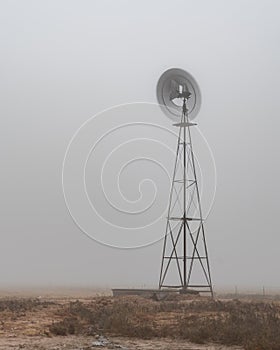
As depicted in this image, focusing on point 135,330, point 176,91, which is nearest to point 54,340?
point 135,330

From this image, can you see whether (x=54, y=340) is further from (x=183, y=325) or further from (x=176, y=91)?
(x=176, y=91)

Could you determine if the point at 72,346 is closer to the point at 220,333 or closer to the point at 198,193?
the point at 220,333

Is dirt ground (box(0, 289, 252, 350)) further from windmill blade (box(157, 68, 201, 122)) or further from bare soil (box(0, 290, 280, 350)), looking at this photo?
windmill blade (box(157, 68, 201, 122))

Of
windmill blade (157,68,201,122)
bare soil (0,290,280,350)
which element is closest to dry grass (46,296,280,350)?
bare soil (0,290,280,350)

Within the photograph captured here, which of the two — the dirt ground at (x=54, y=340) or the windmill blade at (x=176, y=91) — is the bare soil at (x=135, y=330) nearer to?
the dirt ground at (x=54, y=340)

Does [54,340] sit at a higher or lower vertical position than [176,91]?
lower

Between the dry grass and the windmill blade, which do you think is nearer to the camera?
the dry grass

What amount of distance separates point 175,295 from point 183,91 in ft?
39.3

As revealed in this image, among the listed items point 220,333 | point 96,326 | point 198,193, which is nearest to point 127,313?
point 96,326

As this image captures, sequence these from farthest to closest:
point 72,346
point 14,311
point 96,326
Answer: point 14,311 < point 96,326 < point 72,346

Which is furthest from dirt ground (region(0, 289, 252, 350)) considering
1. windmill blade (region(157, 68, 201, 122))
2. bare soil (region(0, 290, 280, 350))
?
windmill blade (region(157, 68, 201, 122))

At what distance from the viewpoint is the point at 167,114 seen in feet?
117

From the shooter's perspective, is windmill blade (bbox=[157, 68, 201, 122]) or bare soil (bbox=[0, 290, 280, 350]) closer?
bare soil (bbox=[0, 290, 280, 350])

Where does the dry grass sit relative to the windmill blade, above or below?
below
